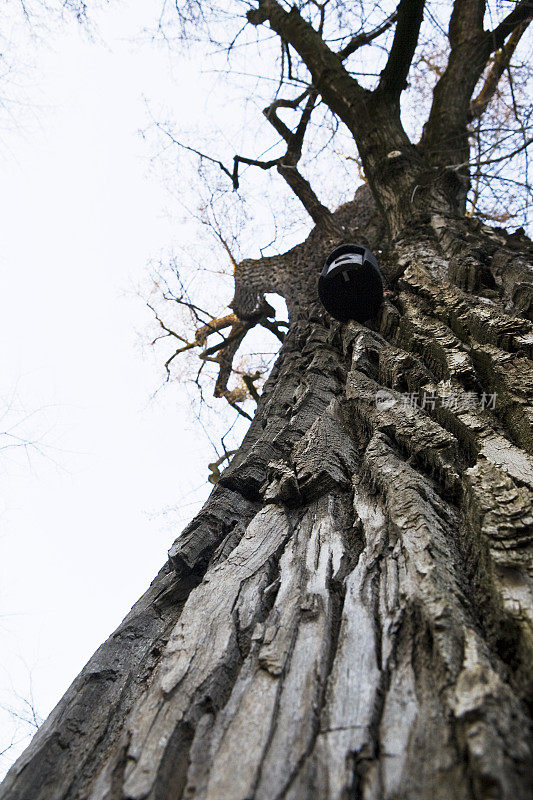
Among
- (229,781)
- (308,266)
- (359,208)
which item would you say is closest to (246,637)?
(229,781)

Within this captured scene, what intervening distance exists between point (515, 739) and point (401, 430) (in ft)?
2.96

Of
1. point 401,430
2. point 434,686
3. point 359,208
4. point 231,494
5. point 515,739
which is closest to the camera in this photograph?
point 515,739

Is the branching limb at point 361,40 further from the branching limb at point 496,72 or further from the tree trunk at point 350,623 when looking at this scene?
the tree trunk at point 350,623

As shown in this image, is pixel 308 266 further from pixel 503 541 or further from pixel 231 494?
pixel 503 541

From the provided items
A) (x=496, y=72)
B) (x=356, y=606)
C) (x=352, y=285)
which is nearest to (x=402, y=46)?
(x=496, y=72)

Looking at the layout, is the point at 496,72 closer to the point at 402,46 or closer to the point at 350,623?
the point at 402,46

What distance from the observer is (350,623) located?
89 cm

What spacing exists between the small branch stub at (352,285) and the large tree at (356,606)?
0.17 m

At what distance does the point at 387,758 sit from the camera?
62cm

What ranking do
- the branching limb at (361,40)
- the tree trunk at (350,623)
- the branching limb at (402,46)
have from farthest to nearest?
→ 1. the branching limb at (361,40)
2. the branching limb at (402,46)
3. the tree trunk at (350,623)

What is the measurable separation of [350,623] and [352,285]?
184 centimetres

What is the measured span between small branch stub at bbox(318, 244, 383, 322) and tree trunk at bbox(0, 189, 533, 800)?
2.01 feet

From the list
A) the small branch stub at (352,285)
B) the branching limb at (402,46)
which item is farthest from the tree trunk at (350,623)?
the branching limb at (402,46)

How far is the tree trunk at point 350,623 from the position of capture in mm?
639
